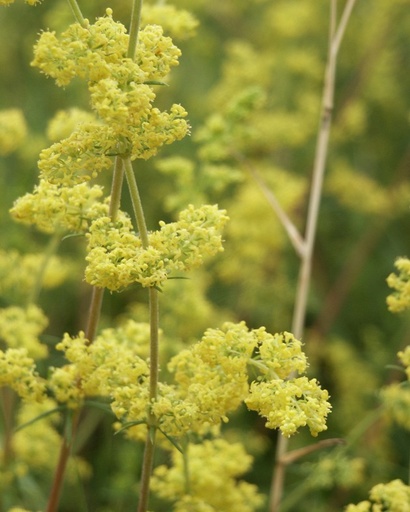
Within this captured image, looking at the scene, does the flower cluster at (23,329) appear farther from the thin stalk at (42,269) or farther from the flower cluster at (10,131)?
the flower cluster at (10,131)

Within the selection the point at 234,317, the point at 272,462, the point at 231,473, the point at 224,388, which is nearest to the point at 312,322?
the point at 234,317

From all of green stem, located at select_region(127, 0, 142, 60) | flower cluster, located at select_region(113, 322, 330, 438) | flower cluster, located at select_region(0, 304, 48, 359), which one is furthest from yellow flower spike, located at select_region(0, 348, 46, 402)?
green stem, located at select_region(127, 0, 142, 60)

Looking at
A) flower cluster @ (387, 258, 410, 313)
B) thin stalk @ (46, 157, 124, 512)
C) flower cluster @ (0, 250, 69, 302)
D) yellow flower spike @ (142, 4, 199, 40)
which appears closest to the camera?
thin stalk @ (46, 157, 124, 512)

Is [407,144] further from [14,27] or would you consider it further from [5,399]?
[5,399]

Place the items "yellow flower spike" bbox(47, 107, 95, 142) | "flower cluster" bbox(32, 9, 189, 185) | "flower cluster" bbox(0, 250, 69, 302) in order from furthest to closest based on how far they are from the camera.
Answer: "flower cluster" bbox(0, 250, 69, 302) < "yellow flower spike" bbox(47, 107, 95, 142) < "flower cluster" bbox(32, 9, 189, 185)

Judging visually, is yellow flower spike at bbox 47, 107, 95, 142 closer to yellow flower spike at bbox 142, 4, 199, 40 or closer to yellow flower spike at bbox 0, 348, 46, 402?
yellow flower spike at bbox 142, 4, 199, 40

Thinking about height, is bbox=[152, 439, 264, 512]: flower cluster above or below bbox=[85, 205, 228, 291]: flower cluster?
below

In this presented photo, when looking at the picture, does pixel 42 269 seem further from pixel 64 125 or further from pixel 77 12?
pixel 77 12

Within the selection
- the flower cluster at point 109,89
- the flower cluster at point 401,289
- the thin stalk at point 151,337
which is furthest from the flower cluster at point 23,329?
the flower cluster at point 401,289
